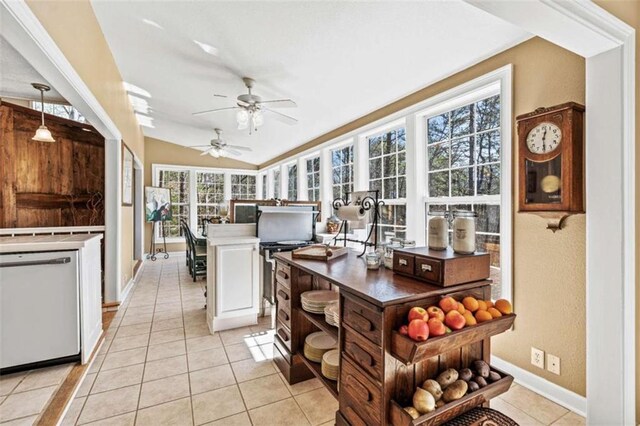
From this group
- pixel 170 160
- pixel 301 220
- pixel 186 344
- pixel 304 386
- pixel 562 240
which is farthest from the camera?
pixel 170 160

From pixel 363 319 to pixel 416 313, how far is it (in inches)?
9.8

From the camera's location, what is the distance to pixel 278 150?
657 centimetres

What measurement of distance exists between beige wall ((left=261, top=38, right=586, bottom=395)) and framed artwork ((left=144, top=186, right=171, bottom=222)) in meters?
7.06

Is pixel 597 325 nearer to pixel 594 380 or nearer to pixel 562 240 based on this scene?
pixel 594 380

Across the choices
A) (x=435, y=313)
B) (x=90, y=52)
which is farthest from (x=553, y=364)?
(x=90, y=52)

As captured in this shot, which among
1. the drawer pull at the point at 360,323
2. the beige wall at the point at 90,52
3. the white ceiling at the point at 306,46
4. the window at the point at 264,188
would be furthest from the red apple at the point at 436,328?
the window at the point at 264,188

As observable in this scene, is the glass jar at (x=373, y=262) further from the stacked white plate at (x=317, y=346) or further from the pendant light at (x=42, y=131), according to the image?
the pendant light at (x=42, y=131)

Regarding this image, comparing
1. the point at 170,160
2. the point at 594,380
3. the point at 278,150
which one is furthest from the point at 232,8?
the point at 170,160

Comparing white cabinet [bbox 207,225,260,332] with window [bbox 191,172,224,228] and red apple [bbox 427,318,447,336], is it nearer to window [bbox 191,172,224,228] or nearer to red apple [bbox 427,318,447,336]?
red apple [bbox 427,318,447,336]

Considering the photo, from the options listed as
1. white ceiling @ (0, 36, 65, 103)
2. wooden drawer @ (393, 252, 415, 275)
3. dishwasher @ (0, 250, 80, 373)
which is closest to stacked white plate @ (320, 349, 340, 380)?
wooden drawer @ (393, 252, 415, 275)

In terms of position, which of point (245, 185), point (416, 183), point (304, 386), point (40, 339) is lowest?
point (304, 386)

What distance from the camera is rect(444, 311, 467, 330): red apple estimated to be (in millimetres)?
1203

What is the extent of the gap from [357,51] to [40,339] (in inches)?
133

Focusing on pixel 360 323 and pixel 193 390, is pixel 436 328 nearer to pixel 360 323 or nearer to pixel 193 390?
pixel 360 323
